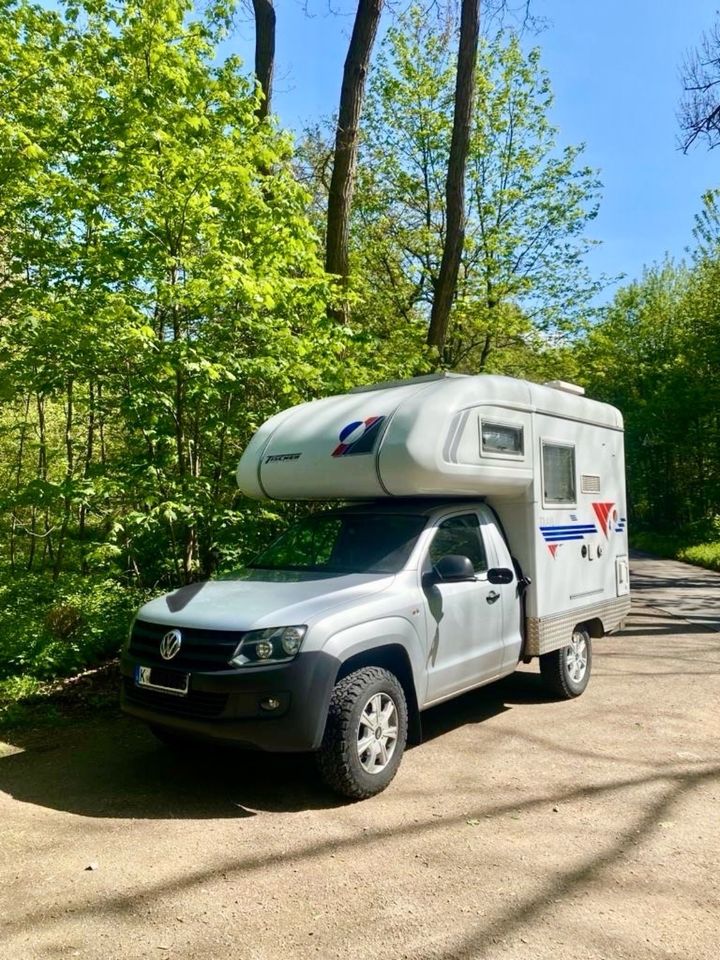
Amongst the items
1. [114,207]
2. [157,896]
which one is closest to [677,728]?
[157,896]

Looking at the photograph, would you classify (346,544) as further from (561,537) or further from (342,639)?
(561,537)

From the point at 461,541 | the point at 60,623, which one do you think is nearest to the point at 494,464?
the point at 461,541

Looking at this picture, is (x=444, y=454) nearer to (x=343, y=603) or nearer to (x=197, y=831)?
(x=343, y=603)

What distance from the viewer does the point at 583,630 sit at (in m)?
7.12

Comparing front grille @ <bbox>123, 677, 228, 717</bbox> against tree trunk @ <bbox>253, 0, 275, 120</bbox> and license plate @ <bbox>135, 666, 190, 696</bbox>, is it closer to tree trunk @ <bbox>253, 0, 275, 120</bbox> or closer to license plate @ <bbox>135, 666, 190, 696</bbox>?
license plate @ <bbox>135, 666, 190, 696</bbox>

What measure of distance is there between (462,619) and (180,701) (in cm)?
207

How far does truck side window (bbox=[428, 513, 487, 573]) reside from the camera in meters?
5.48

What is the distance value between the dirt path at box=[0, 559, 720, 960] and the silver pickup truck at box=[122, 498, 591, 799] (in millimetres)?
433

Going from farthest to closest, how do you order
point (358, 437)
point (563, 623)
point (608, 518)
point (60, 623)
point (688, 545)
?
point (688, 545) → point (608, 518) → point (60, 623) → point (563, 623) → point (358, 437)

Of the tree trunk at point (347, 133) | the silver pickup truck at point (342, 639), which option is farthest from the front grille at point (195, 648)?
the tree trunk at point (347, 133)

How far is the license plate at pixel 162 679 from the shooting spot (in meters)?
4.46

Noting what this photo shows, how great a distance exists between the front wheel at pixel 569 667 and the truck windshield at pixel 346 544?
6.35 ft

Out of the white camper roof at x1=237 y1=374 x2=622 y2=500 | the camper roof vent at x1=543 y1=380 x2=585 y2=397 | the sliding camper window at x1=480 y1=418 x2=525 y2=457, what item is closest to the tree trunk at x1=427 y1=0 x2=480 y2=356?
the camper roof vent at x1=543 y1=380 x2=585 y2=397

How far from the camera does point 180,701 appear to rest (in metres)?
4.49
